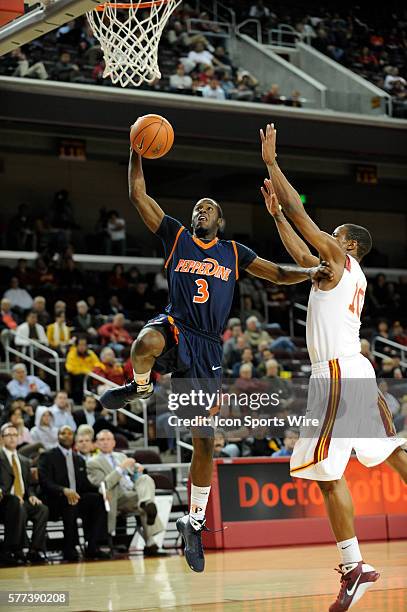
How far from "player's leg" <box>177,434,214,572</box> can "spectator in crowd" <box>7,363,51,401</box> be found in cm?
710

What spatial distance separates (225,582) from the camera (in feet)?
29.9

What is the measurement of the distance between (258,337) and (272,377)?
342cm

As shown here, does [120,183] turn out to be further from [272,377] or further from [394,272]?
[272,377]

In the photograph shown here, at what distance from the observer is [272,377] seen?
14625 mm

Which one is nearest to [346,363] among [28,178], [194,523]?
[194,523]

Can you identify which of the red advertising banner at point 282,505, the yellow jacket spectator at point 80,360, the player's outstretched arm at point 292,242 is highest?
the player's outstretched arm at point 292,242

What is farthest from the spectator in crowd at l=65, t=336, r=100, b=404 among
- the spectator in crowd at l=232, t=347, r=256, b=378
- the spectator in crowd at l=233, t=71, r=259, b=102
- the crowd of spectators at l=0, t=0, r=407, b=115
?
the spectator in crowd at l=233, t=71, r=259, b=102

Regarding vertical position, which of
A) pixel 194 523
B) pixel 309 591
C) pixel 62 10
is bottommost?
pixel 309 591

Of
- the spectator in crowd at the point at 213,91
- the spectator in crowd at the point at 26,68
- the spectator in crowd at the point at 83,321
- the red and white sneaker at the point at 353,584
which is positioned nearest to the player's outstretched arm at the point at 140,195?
the red and white sneaker at the point at 353,584

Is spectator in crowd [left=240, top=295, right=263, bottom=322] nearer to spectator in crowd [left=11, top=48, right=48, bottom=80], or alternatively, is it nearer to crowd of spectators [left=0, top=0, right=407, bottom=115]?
crowd of spectators [left=0, top=0, right=407, bottom=115]

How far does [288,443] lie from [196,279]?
6.71 m

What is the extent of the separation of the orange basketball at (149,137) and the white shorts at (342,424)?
182 cm

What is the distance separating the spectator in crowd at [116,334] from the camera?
55.2ft

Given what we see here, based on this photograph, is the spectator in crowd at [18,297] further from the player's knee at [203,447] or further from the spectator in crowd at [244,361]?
the player's knee at [203,447]
